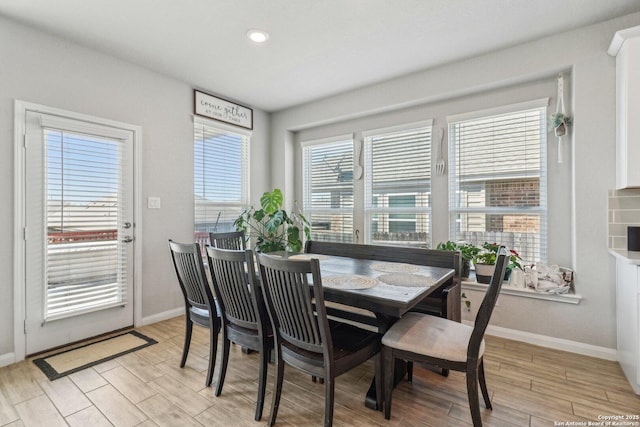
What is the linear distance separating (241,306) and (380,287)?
33.8 inches

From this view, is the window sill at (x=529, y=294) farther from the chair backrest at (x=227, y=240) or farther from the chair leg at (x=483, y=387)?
the chair backrest at (x=227, y=240)

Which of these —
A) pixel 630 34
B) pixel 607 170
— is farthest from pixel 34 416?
pixel 630 34

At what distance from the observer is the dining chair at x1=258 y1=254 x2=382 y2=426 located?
1.57m

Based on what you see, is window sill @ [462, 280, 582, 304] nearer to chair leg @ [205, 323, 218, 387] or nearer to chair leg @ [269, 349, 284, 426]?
chair leg @ [269, 349, 284, 426]

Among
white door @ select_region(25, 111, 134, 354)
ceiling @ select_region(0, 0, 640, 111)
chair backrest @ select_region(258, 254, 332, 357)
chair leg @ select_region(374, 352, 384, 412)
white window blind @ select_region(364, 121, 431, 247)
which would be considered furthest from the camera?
white window blind @ select_region(364, 121, 431, 247)

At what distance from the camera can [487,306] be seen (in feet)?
5.17

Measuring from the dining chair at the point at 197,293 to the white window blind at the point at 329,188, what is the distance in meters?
2.37

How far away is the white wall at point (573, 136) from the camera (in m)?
2.52

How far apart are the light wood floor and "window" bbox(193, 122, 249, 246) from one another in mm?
1812

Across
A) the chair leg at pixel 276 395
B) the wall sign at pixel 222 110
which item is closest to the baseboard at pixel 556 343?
the chair leg at pixel 276 395

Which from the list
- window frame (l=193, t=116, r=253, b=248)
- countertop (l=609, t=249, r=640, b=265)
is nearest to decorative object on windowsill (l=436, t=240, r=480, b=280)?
countertop (l=609, t=249, r=640, b=265)

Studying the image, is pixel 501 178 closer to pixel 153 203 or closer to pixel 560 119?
pixel 560 119

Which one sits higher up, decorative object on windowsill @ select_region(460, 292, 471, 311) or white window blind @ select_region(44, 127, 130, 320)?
white window blind @ select_region(44, 127, 130, 320)

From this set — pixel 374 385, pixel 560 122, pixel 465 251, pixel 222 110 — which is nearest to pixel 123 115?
pixel 222 110
